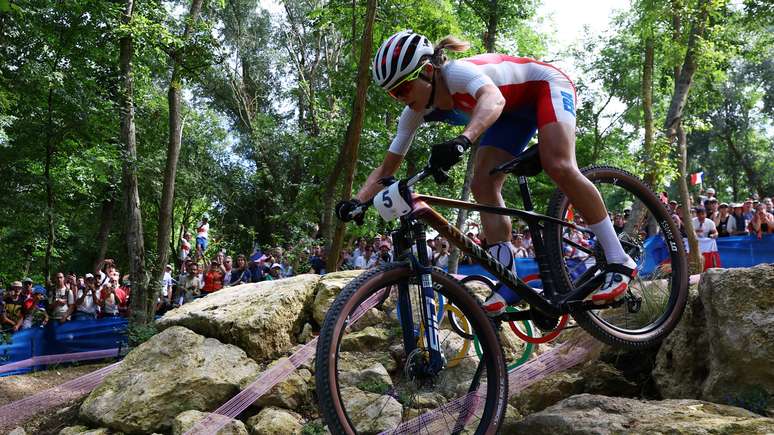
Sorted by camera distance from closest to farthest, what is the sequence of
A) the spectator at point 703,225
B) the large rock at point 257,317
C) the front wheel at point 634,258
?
the front wheel at point 634,258 → the large rock at point 257,317 → the spectator at point 703,225

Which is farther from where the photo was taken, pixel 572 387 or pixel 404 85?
pixel 572 387

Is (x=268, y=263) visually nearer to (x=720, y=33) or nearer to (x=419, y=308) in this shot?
(x=720, y=33)

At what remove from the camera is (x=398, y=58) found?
11.5ft

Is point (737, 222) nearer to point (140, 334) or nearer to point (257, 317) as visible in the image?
point (257, 317)

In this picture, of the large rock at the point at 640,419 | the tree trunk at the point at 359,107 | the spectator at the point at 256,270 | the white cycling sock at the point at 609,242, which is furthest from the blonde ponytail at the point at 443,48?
the spectator at the point at 256,270

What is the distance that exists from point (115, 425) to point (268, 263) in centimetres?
921

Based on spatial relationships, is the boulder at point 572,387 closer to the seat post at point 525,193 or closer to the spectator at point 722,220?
the seat post at point 525,193

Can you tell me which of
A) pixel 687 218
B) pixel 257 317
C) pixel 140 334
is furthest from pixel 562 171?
pixel 687 218

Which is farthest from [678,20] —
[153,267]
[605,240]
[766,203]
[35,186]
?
[35,186]

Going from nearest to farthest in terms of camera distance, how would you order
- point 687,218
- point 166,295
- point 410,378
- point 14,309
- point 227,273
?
1. point 410,378
2. point 687,218
3. point 14,309
4. point 166,295
5. point 227,273

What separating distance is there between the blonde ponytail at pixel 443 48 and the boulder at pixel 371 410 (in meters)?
2.05

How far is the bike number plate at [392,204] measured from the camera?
130 inches

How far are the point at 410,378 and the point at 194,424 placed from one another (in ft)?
10.3

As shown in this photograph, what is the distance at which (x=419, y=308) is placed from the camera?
130 inches
